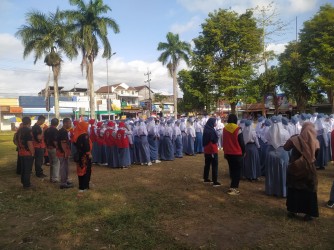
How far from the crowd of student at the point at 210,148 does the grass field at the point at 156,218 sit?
1.33 ft

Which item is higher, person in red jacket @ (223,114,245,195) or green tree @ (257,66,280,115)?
green tree @ (257,66,280,115)

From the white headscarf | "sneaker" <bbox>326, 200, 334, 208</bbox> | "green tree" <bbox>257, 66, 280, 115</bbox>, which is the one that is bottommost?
"sneaker" <bbox>326, 200, 334, 208</bbox>

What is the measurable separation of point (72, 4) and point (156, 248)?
25370 millimetres

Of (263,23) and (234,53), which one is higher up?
(263,23)

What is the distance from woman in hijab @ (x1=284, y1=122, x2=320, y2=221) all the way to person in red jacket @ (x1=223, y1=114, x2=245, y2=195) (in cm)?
164

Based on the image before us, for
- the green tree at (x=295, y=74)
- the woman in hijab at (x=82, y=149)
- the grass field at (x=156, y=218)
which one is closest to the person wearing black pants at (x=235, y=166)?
the grass field at (x=156, y=218)

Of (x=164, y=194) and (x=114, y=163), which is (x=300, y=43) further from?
(x=164, y=194)

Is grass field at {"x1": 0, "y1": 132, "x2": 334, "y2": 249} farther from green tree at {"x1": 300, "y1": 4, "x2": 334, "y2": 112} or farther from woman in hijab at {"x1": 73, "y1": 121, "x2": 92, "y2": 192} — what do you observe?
green tree at {"x1": 300, "y1": 4, "x2": 334, "y2": 112}

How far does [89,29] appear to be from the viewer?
25312 mm

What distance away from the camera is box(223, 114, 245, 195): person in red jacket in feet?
22.4

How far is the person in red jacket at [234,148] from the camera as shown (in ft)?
22.4

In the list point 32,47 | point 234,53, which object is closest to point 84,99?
point 32,47

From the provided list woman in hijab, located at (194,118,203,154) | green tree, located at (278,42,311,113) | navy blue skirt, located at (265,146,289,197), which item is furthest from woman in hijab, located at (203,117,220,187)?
green tree, located at (278,42,311,113)

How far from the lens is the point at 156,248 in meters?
4.38
